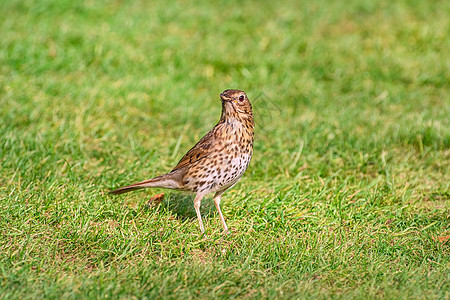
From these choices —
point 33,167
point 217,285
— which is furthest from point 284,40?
point 217,285

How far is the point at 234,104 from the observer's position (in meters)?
5.33

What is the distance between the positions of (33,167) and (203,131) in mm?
2255

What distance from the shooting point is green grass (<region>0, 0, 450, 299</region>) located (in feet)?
15.1

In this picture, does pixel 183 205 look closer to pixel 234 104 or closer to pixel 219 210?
pixel 219 210

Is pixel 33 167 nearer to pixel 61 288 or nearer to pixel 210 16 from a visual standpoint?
pixel 61 288

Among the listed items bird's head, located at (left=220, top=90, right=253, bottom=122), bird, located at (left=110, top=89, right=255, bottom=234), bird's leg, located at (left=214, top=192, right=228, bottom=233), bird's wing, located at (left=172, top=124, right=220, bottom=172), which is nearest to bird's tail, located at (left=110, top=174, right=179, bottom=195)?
bird, located at (left=110, top=89, right=255, bottom=234)

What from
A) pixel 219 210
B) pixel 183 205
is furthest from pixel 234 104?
pixel 183 205

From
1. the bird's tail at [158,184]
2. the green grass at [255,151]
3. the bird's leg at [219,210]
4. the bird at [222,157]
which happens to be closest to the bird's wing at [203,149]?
the bird at [222,157]

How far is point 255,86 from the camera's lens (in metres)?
8.98

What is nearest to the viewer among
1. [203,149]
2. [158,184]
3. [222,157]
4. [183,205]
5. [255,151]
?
[222,157]

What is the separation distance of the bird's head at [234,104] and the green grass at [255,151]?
91 centimetres

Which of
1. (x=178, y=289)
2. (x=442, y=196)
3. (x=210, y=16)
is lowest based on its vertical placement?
(x=442, y=196)

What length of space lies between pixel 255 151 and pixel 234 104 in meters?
1.90

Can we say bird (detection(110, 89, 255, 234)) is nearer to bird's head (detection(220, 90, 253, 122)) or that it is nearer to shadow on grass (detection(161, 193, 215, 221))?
bird's head (detection(220, 90, 253, 122))
